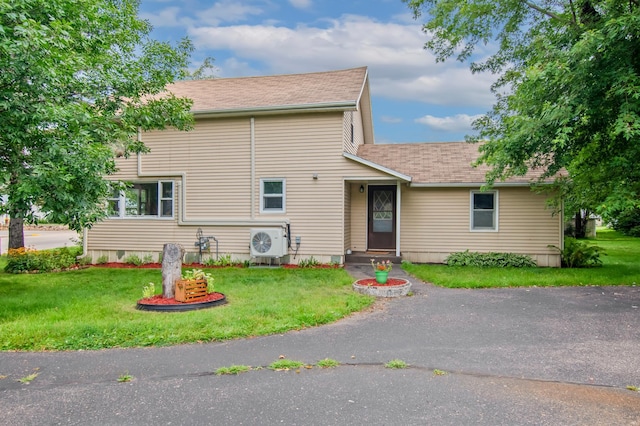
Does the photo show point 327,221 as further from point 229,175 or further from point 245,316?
point 245,316

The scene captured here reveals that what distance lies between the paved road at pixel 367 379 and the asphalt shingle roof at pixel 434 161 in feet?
22.7

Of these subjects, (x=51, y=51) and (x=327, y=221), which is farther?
(x=327, y=221)

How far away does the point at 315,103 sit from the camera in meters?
11.8

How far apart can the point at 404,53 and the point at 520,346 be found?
52.1 ft

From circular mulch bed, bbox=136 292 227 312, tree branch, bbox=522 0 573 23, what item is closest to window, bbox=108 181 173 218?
circular mulch bed, bbox=136 292 227 312

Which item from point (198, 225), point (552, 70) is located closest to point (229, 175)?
point (198, 225)

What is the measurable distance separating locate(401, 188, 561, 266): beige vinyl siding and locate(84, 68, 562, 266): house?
0.03m

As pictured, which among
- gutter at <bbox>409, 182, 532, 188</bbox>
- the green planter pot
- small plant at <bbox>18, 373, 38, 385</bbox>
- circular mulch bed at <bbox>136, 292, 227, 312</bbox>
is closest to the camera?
small plant at <bbox>18, 373, 38, 385</bbox>

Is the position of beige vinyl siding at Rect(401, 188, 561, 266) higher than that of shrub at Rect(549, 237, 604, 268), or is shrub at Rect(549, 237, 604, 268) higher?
beige vinyl siding at Rect(401, 188, 561, 266)

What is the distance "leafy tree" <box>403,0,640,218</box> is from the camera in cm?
788

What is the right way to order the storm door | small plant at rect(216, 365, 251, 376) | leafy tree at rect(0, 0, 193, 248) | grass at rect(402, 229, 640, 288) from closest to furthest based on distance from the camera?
Answer: 1. small plant at rect(216, 365, 251, 376)
2. leafy tree at rect(0, 0, 193, 248)
3. grass at rect(402, 229, 640, 288)
4. the storm door

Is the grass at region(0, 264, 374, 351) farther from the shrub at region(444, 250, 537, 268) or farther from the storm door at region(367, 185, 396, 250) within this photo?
the shrub at region(444, 250, 537, 268)

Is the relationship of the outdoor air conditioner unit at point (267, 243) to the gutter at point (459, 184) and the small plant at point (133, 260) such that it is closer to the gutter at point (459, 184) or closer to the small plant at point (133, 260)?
the small plant at point (133, 260)

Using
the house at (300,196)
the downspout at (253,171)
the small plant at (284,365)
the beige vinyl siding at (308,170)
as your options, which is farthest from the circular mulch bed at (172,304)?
the downspout at (253,171)
